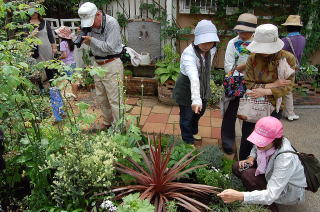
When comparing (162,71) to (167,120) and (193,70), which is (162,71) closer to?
(167,120)

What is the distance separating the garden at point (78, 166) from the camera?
2115mm

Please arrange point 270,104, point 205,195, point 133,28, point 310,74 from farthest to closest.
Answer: point 133,28 < point 310,74 < point 270,104 < point 205,195

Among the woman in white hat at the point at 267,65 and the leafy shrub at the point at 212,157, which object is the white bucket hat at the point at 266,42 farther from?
the leafy shrub at the point at 212,157

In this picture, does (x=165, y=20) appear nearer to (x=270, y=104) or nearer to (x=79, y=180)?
(x=270, y=104)

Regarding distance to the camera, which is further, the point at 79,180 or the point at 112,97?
the point at 112,97

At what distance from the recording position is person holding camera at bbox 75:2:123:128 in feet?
11.5

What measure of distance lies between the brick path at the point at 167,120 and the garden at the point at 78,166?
1.24 meters

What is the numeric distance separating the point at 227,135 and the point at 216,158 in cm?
72

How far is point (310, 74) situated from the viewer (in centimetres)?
532

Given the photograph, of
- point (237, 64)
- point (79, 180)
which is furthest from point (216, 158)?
point (79, 180)

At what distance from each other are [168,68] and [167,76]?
17 centimetres

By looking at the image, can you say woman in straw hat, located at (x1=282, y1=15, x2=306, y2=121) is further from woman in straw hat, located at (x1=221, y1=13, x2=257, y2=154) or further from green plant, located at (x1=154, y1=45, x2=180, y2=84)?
green plant, located at (x1=154, y1=45, x2=180, y2=84)

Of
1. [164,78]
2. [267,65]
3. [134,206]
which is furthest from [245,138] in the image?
[164,78]

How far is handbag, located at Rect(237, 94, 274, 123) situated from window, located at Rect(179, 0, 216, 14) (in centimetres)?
366
